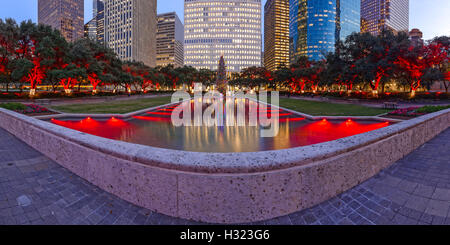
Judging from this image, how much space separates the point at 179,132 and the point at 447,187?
9.67 m

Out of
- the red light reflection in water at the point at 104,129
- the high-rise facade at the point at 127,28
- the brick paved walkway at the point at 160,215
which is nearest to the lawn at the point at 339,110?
the brick paved walkway at the point at 160,215

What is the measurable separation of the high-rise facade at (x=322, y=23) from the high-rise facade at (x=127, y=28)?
124 m

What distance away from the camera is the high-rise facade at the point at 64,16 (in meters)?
173

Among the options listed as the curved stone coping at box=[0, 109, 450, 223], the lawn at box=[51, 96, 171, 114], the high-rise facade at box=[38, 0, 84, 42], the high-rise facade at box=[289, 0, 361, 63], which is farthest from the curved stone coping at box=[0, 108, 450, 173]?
the high-rise facade at box=[38, 0, 84, 42]

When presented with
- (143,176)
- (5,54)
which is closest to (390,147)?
(143,176)

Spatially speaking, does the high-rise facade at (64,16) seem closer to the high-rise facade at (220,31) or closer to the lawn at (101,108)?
the high-rise facade at (220,31)

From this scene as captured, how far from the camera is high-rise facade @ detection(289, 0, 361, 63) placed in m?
159

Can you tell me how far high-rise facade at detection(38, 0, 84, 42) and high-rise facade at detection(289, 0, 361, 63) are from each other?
184 metres

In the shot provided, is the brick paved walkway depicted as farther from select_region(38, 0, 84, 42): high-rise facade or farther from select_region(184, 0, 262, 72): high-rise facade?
select_region(38, 0, 84, 42): high-rise facade

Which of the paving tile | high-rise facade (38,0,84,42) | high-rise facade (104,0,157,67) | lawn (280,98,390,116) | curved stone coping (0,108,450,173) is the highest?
high-rise facade (38,0,84,42)

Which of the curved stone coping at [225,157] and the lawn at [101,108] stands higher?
the lawn at [101,108]

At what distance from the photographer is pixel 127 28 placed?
13625 centimetres

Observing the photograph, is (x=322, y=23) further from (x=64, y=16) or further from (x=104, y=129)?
(x=64, y=16)
